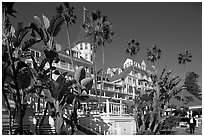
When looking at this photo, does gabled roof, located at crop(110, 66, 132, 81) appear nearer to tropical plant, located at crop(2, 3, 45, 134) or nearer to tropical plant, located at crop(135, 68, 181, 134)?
tropical plant, located at crop(135, 68, 181, 134)

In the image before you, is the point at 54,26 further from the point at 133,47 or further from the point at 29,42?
the point at 133,47

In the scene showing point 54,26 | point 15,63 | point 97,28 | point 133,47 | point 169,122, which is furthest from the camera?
point 133,47

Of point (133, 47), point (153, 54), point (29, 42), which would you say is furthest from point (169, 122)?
point (153, 54)

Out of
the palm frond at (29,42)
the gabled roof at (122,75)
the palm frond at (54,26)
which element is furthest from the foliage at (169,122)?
the gabled roof at (122,75)

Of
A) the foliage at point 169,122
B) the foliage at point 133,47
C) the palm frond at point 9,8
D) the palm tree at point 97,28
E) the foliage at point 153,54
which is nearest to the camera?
the palm frond at point 9,8

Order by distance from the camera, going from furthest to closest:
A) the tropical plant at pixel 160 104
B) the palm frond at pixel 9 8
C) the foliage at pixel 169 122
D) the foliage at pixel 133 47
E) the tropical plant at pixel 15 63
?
the foliage at pixel 133 47 < the foliage at pixel 169 122 < the tropical plant at pixel 160 104 < the palm frond at pixel 9 8 < the tropical plant at pixel 15 63

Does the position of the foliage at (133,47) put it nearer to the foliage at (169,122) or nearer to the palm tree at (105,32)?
the palm tree at (105,32)

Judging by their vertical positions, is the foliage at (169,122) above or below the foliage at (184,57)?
below

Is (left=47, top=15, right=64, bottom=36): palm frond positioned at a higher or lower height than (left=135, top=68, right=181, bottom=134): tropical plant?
higher

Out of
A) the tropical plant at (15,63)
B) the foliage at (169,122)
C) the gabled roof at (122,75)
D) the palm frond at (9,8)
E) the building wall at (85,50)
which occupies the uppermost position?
the building wall at (85,50)

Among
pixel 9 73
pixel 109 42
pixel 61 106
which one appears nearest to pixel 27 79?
pixel 9 73

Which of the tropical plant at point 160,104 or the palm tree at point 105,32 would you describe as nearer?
the tropical plant at point 160,104

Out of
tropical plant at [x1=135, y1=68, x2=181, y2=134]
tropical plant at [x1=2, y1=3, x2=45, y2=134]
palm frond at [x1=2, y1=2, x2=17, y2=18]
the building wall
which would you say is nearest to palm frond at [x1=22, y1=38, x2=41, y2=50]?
tropical plant at [x1=2, y1=3, x2=45, y2=134]

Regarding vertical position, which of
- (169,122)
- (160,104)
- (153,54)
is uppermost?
(153,54)
